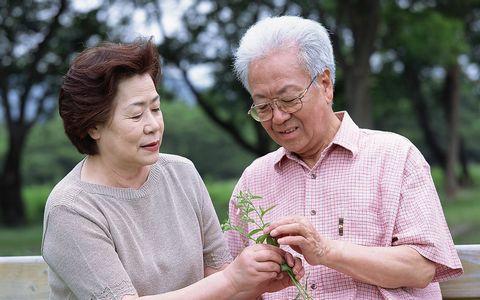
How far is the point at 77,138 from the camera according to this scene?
9.52ft

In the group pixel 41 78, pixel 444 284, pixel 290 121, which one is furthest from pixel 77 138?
pixel 41 78

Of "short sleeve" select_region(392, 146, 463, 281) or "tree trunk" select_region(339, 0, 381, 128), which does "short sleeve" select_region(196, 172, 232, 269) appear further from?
A: "tree trunk" select_region(339, 0, 381, 128)

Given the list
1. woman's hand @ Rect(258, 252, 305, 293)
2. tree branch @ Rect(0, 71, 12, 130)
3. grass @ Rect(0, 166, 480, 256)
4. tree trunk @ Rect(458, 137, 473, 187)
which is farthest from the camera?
tree trunk @ Rect(458, 137, 473, 187)

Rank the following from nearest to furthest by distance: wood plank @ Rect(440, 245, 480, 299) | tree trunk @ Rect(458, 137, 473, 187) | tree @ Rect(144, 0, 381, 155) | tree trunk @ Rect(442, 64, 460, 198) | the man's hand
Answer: the man's hand
wood plank @ Rect(440, 245, 480, 299)
tree @ Rect(144, 0, 381, 155)
tree trunk @ Rect(442, 64, 460, 198)
tree trunk @ Rect(458, 137, 473, 187)

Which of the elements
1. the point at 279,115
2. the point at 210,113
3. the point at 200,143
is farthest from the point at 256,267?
the point at 200,143

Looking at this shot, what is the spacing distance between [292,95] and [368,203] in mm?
447

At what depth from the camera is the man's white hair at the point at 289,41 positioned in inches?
118

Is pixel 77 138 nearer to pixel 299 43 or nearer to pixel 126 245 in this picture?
pixel 126 245

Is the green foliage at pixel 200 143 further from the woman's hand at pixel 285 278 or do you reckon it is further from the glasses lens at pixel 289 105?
the woman's hand at pixel 285 278

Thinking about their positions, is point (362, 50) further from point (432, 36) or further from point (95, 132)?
point (95, 132)

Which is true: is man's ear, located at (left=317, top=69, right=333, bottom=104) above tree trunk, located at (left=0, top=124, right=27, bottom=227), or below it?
above

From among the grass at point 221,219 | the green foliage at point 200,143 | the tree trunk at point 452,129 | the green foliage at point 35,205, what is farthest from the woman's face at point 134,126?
the green foliage at point 200,143

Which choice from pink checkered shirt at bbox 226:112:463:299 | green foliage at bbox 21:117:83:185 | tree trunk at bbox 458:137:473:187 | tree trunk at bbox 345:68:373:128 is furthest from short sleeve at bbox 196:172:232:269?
tree trunk at bbox 458:137:473:187

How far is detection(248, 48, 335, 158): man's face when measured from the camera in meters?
2.99
